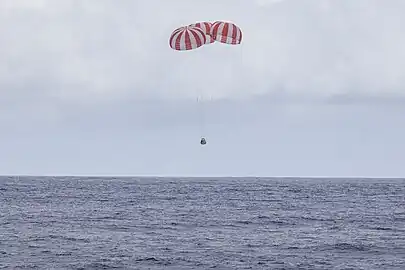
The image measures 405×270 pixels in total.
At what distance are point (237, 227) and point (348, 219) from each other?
11.5 metres

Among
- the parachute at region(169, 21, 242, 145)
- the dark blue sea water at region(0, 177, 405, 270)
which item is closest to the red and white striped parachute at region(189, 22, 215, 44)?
the parachute at region(169, 21, 242, 145)

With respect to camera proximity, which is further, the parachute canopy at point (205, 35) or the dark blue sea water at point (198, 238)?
the parachute canopy at point (205, 35)

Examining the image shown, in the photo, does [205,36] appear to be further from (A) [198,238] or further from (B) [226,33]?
(A) [198,238]

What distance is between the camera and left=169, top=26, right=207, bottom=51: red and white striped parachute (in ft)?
141

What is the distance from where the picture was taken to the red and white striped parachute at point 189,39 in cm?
4300

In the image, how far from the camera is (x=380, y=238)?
48312mm

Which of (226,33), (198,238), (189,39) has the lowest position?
(198,238)

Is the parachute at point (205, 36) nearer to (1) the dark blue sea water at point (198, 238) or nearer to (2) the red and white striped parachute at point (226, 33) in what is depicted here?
(2) the red and white striped parachute at point (226, 33)

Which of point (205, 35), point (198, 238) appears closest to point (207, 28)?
point (205, 35)

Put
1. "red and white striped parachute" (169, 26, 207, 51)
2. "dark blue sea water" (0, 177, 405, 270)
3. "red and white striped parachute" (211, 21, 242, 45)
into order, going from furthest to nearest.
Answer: "red and white striped parachute" (211, 21, 242, 45) → "red and white striped parachute" (169, 26, 207, 51) → "dark blue sea water" (0, 177, 405, 270)

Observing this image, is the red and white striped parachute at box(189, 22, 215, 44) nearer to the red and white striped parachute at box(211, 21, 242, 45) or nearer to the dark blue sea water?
the red and white striped parachute at box(211, 21, 242, 45)

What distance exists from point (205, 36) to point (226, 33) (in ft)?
3.80

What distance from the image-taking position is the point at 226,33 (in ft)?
143

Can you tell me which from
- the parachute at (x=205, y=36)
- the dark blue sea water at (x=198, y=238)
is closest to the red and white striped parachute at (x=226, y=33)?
the parachute at (x=205, y=36)
